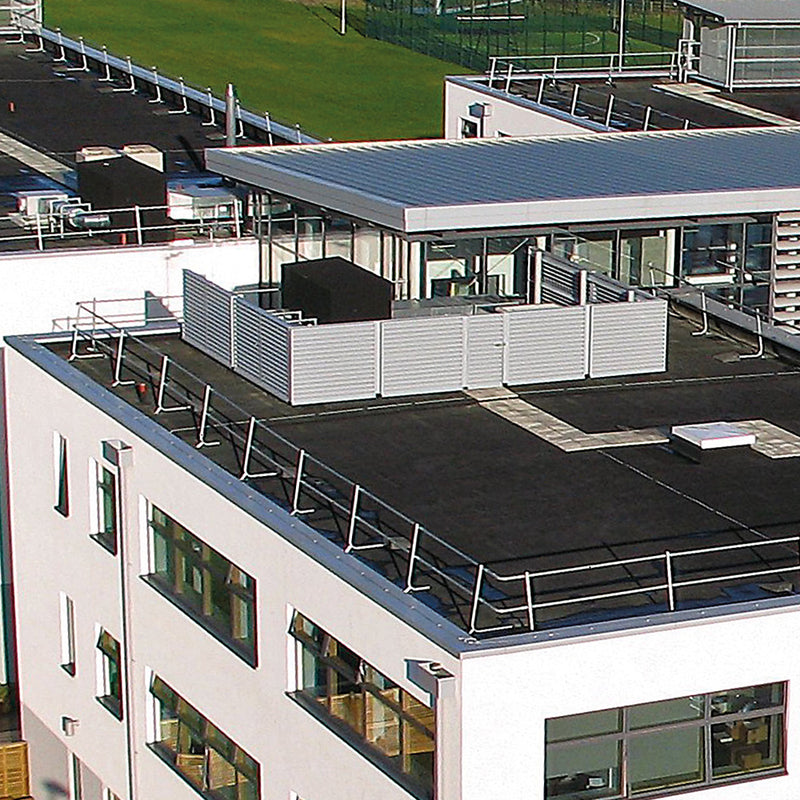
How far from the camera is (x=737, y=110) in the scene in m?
49.8

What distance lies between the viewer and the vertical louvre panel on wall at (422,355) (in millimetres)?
29031

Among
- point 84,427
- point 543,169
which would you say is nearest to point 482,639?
point 84,427

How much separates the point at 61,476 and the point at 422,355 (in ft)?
17.8

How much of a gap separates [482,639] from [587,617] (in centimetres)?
135

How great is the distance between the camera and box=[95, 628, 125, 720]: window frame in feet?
→ 95.0

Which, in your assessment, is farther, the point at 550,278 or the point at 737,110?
the point at 737,110

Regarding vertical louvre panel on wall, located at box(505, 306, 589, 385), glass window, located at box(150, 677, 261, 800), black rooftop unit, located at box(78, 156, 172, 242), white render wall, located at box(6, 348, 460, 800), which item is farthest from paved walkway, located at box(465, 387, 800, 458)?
black rooftop unit, located at box(78, 156, 172, 242)

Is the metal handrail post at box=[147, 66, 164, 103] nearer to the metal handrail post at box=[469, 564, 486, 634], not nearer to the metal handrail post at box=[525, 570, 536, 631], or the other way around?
the metal handrail post at box=[469, 564, 486, 634]

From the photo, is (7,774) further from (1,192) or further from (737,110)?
(737,110)

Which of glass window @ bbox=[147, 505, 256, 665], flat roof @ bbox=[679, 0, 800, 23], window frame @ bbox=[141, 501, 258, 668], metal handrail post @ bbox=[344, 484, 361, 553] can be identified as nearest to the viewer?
metal handrail post @ bbox=[344, 484, 361, 553]

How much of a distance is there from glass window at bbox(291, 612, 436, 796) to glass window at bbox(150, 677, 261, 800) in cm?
210

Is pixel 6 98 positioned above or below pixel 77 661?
above

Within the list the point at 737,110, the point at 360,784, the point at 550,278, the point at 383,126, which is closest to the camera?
the point at 360,784

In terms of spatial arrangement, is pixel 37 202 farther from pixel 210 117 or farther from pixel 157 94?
pixel 157 94
